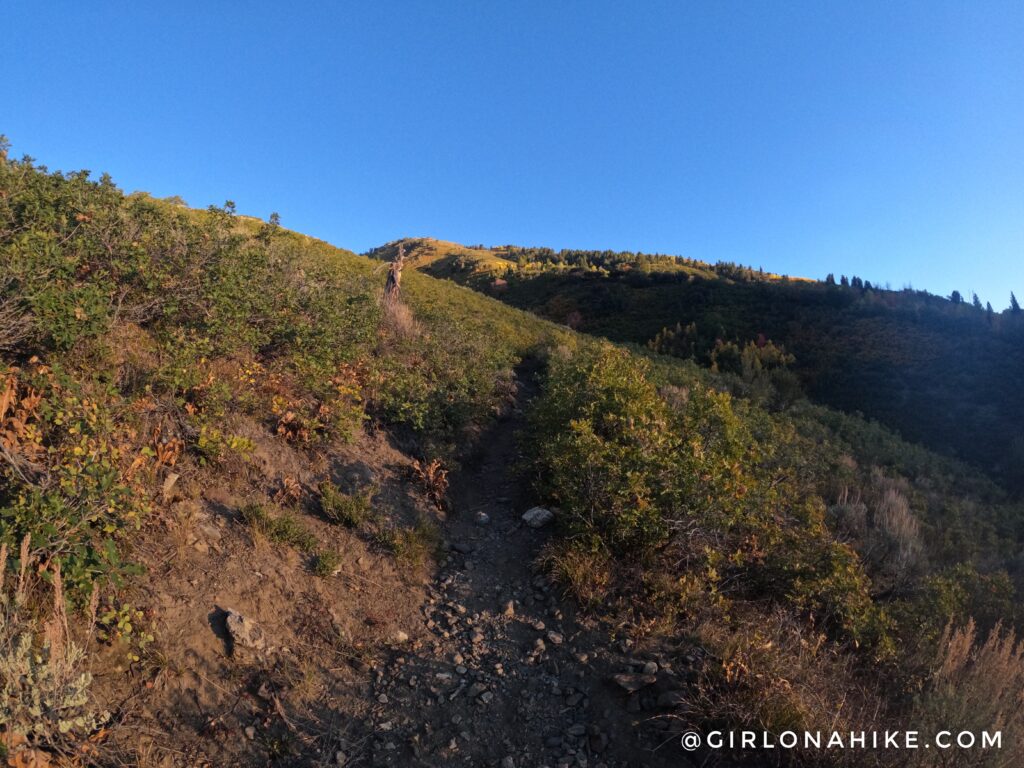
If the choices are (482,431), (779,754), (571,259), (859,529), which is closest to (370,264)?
(482,431)

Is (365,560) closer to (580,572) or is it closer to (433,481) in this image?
(433,481)

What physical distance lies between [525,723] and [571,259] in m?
64.1

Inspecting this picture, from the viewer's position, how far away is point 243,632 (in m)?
3.45

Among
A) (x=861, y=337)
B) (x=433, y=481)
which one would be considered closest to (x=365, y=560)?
Answer: (x=433, y=481)

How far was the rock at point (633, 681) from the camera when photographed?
3.57 metres

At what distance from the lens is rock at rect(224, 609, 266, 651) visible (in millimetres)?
3410

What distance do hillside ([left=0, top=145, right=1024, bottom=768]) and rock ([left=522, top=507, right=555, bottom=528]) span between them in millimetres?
38

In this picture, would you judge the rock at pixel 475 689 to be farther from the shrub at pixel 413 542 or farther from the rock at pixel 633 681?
the shrub at pixel 413 542

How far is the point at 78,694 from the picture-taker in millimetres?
2418

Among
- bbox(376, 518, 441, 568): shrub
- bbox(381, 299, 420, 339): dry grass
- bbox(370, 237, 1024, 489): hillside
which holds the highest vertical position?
bbox(370, 237, 1024, 489): hillside

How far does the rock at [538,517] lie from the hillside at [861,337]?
43.7ft

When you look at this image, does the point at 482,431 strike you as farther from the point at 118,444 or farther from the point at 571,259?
the point at 571,259

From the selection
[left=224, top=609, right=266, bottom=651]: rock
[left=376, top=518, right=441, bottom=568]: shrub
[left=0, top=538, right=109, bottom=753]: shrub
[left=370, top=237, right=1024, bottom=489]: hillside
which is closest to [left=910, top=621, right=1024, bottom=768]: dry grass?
Answer: [left=376, top=518, right=441, bottom=568]: shrub

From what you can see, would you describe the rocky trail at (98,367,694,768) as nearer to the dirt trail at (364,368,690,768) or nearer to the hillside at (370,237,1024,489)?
the dirt trail at (364,368,690,768)
